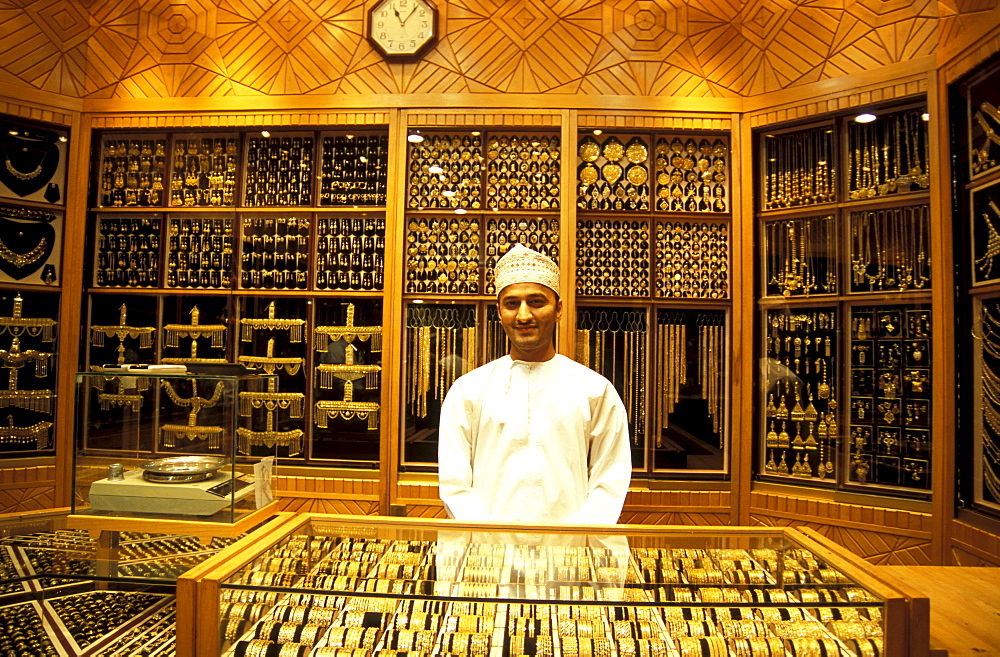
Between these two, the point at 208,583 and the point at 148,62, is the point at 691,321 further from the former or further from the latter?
the point at 148,62

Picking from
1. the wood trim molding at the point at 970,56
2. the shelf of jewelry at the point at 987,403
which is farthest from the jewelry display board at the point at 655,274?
the shelf of jewelry at the point at 987,403

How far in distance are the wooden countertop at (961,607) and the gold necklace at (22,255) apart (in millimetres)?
4665

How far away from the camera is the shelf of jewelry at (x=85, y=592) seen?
4.17 feet

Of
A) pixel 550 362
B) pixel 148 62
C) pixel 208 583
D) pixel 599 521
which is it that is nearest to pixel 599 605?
pixel 208 583

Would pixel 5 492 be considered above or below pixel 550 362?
below

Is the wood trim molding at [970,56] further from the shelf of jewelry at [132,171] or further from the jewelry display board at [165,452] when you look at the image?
A: the shelf of jewelry at [132,171]

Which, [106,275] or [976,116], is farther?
[106,275]

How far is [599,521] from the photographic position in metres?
2.08

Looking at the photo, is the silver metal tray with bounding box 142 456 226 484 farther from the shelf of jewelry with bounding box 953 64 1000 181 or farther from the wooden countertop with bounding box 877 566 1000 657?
the shelf of jewelry with bounding box 953 64 1000 181

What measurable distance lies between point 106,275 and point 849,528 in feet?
15.7

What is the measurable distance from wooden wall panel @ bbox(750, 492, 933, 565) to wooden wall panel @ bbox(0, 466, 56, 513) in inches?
169

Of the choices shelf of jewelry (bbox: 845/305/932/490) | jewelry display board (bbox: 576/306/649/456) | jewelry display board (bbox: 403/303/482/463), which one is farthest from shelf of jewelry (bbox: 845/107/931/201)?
jewelry display board (bbox: 403/303/482/463)

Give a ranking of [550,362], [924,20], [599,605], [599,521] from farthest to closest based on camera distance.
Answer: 1. [924,20]
2. [550,362]
3. [599,521]
4. [599,605]

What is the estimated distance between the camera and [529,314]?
2.28m
